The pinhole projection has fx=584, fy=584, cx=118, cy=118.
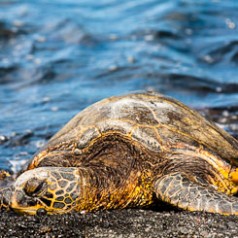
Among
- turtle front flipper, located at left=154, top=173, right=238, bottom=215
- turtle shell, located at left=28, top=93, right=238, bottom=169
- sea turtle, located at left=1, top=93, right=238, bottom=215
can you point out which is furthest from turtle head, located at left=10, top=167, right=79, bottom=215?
turtle front flipper, located at left=154, top=173, right=238, bottom=215

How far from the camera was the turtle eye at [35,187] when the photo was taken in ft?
13.6

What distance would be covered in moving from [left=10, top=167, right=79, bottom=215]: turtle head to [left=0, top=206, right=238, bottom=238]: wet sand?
0.07m

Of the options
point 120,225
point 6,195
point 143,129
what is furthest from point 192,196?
point 6,195

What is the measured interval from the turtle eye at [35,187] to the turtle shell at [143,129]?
0.64 m

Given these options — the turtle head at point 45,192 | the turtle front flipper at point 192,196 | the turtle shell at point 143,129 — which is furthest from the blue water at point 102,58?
the turtle front flipper at point 192,196

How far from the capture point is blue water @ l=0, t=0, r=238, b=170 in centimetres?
830

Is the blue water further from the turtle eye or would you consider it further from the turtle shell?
the turtle eye

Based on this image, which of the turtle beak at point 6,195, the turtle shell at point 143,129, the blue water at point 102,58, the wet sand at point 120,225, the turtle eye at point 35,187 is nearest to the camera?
the wet sand at point 120,225

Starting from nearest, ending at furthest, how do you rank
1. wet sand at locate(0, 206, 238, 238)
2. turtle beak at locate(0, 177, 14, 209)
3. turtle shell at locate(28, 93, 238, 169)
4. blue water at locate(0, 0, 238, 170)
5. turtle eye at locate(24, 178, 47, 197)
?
1. wet sand at locate(0, 206, 238, 238)
2. turtle eye at locate(24, 178, 47, 197)
3. turtle beak at locate(0, 177, 14, 209)
4. turtle shell at locate(28, 93, 238, 169)
5. blue water at locate(0, 0, 238, 170)

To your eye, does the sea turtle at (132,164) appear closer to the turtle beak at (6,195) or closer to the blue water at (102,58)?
the turtle beak at (6,195)

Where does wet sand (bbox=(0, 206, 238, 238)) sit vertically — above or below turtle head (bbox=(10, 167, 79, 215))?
below

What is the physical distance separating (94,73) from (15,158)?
4515mm

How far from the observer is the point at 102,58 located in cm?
1196

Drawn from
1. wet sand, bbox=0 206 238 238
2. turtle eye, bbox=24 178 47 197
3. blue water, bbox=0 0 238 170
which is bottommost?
blue water, bbox=0 0 238 170
